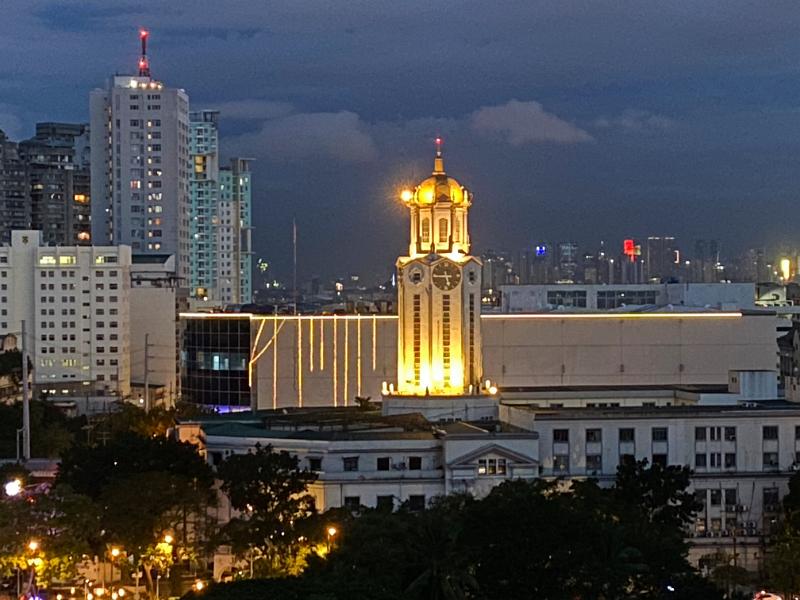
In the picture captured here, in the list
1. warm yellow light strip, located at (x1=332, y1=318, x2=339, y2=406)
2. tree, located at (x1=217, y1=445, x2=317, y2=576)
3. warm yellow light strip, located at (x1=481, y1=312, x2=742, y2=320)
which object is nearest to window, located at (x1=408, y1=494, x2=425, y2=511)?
tree, located at (x1=217, y1=445, x2=317, y2=576)

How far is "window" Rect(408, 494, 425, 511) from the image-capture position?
2277 inches

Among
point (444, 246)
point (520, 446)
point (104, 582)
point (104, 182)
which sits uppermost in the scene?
point (104, 182)

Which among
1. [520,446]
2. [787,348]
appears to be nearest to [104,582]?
[520,446]

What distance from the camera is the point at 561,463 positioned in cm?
6169

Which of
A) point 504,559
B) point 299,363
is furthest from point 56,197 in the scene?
point 504,559

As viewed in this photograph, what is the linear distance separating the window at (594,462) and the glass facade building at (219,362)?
132 feet

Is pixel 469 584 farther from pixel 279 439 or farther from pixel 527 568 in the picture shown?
pixel 279 439

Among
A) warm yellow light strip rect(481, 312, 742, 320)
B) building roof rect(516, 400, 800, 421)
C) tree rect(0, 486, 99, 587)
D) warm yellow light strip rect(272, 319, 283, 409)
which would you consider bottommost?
tree rect(0, 486, 99, 587)

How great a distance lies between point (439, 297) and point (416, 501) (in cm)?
1382

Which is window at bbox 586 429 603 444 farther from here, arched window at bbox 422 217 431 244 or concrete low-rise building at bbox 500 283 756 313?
concrete low-rise building at bbox 500 283 756 313

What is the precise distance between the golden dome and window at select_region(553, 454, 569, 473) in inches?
532

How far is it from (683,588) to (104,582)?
67.5ft

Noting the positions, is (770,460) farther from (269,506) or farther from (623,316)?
(623,316)

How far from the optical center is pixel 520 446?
59.6m
